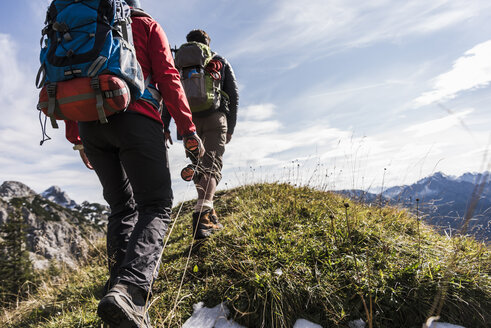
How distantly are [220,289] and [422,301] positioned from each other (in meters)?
1.76

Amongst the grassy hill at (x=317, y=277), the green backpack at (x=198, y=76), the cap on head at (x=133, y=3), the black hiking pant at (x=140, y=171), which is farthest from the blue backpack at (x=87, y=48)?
the grassy hill at (x=317, y=277)

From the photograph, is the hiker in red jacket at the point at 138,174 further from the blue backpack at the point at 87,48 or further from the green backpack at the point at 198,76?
the green backpack at the point at 198,76

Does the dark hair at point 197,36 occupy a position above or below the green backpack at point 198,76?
above

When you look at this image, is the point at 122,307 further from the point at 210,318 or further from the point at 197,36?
the point at 197,36

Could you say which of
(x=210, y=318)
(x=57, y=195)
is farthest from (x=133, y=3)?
(x=57, y=195)

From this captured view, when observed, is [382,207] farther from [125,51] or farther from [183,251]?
[125,51]

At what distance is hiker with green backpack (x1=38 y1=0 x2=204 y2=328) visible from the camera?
1667mm

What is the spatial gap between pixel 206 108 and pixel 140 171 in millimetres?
1769

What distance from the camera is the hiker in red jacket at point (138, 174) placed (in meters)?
1.58

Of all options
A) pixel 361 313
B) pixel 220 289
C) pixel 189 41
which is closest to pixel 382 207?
pixel 361 313

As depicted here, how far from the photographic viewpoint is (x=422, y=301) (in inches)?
78.3

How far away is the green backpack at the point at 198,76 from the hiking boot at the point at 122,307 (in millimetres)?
2464

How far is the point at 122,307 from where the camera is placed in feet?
4.59

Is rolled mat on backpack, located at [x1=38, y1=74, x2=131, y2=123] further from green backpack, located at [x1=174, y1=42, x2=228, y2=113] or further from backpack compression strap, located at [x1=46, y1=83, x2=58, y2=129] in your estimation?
green backpack, located at [x1=174, y1=42, x2=228, y2=113]
